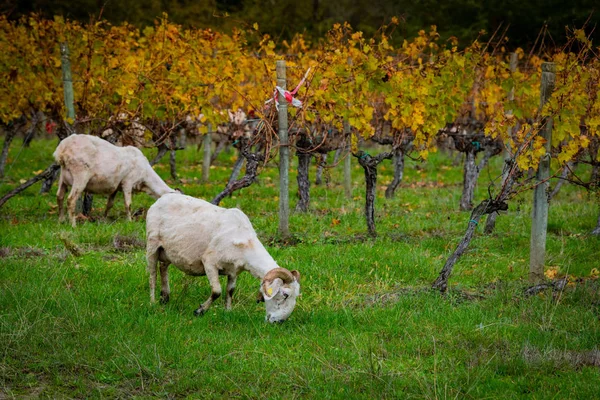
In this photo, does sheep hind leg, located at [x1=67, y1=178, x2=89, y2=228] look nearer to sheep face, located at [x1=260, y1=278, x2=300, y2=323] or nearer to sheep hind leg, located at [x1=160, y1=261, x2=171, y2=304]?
sheep hind leg, located at [x1=160, y1=261, x2=171, y2=304]

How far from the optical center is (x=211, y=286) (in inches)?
279

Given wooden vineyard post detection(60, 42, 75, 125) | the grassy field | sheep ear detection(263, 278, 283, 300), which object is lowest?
the grassy field

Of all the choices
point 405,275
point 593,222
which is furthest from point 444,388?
point 593,222

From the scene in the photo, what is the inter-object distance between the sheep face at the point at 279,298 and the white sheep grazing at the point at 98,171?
5.42m

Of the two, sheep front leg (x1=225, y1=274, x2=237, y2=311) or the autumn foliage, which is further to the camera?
the autumn foliage

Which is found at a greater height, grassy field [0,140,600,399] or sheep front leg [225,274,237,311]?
sheep front leg [225,274,237,311]

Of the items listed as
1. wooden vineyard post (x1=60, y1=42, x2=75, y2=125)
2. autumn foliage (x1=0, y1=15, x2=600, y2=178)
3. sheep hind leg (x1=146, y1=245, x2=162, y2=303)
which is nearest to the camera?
sheep hind leg (x1=146, y1=245, x2=162, y2=303)

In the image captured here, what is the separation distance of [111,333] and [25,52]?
1026 cm

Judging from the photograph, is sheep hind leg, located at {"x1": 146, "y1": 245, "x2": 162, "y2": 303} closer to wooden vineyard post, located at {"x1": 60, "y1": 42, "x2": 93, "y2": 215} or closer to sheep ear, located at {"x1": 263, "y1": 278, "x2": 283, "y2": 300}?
sheep ear, located at {"x1": 263, "y1": 278, "x2": 283, "y2": 300}

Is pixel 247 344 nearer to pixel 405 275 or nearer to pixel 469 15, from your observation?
pixel 405 275

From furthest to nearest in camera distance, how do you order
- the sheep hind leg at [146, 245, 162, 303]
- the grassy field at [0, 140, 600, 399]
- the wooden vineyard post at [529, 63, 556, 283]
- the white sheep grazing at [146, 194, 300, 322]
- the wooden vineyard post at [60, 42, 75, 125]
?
the wooden vineyard post at [60, 42, 75, 125] → the wooden vineyard post at [529, 63, 556, 283] → the sheep hind leg at [146, 245, 162, 303] → the white sheep grazing at [146, 194, 300, 322] → the grassy field at [0, 140, 600, 399]

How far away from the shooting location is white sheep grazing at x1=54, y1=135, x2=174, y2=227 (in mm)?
11328

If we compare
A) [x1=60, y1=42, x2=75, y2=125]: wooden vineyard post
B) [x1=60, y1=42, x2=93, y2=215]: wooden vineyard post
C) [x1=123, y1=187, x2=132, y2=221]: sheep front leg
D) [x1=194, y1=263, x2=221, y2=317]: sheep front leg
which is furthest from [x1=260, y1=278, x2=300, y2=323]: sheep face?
[x1=60, y1=42, x2=75, y2=125]: wooden vineyard post

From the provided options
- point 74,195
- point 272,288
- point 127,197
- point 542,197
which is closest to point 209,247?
point 272,288
